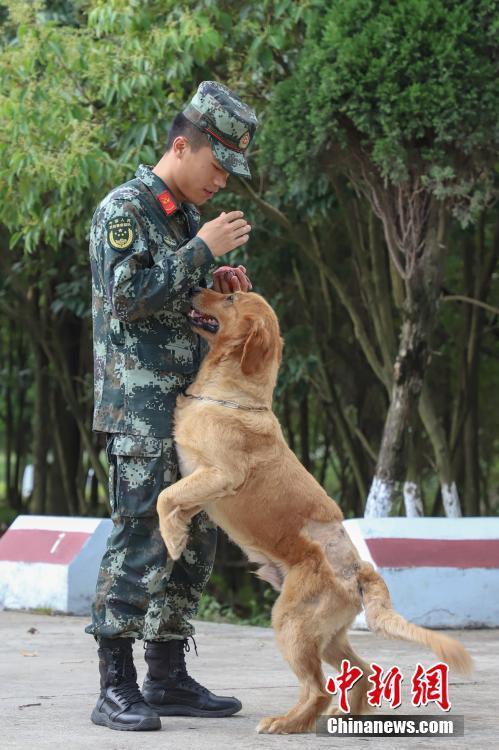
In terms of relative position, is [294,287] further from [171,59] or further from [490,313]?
→ [171,59]

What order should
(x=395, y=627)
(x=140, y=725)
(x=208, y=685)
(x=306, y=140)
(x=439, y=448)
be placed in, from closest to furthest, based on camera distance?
1. (x=395, y=627)
2. (x=140, y=725)
3. (x=208, y=685)
4. (x=306, y=140)
5. (x=439, y=448)

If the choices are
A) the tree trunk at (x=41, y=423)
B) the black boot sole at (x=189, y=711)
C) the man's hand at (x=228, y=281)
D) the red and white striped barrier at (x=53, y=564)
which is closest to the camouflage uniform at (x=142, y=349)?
the man's hand at (x=228, y=281)

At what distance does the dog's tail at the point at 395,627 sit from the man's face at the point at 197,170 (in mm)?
1542

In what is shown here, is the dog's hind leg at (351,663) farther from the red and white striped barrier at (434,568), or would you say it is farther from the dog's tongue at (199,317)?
the red and white striped barrier at (434,568)

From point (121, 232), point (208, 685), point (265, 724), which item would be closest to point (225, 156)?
point (121, 232)

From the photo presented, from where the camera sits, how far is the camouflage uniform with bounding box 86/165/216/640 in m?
4.16

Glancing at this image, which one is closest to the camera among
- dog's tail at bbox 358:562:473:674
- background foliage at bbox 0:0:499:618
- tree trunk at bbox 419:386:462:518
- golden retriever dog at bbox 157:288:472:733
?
dog's tail at bbox 358:562:473:674

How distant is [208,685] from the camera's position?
5328mm

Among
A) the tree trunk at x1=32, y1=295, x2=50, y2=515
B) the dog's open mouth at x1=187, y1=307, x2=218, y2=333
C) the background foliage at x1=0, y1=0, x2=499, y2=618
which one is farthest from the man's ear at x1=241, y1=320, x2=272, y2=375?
the tree trunk at x1=32, y1=295, x2=50, y2=515

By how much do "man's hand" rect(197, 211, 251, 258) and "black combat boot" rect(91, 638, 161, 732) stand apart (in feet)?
4.90

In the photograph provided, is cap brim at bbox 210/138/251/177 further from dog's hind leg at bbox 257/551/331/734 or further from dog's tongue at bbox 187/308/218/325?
dog's hind leg at bbox 257/551/331/734

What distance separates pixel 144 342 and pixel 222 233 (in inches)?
19.6

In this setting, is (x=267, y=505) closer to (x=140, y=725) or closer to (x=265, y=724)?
(x=265, y=724)

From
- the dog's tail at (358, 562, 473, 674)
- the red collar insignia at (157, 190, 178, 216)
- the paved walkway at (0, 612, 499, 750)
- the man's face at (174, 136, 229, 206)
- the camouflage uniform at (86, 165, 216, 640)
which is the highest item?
the man's face at (174, 136, 229, 206)
